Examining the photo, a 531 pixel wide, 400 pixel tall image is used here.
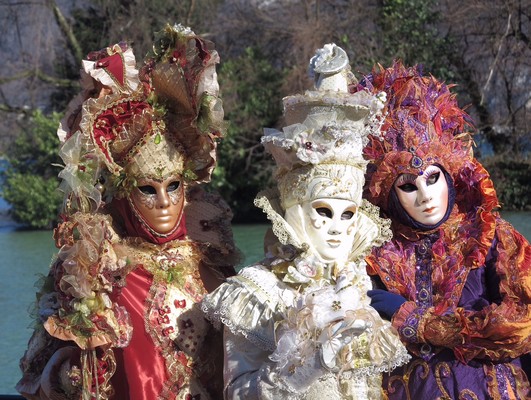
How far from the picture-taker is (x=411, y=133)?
3.32 m

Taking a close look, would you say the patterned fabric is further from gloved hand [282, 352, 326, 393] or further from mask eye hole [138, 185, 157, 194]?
mask eye hole [138, 185, 157, 194]

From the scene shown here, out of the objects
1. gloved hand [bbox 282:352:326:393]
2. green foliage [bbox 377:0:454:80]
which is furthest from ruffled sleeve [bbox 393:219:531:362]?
green foliage [bbox 377:0:454:80]

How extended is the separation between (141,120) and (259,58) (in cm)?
965

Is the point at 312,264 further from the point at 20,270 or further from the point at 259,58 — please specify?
the point at 259,58

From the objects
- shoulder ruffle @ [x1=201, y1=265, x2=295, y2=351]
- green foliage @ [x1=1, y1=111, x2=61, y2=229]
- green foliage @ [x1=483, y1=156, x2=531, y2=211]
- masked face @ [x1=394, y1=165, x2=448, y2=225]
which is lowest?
green foliage @ [x1=1, y1=111, x2=61, y2=229]

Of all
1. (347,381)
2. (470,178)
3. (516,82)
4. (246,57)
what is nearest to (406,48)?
(516,82)

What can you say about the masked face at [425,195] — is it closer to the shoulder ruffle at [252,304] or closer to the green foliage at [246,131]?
the shoulder ruffle at [252,304]

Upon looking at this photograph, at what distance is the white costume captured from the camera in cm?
272

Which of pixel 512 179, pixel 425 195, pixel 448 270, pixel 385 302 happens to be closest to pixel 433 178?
pixel 425 195

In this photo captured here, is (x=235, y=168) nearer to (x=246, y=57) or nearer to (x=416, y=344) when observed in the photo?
(x=246, y=57)

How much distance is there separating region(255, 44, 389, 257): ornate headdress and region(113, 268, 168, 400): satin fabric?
1.91 ft

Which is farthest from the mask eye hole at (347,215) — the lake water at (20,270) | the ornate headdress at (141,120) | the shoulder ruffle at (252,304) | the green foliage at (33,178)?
the green foliage at (33,178)

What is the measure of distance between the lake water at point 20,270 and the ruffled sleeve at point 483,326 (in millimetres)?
1780

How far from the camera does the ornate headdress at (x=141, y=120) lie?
10.4 ft
